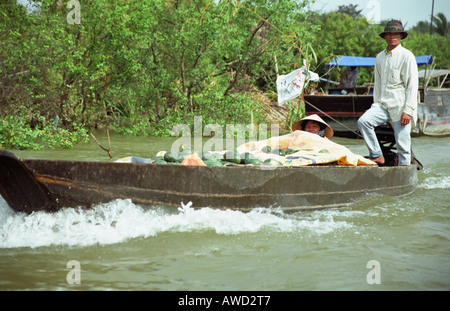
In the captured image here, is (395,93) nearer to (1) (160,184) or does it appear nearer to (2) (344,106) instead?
(1) (160,184)

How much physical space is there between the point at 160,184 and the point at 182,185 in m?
0.18

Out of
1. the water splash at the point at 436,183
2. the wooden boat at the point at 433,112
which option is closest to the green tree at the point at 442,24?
the wooden boat at the point at 433,112

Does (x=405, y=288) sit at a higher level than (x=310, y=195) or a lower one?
lower

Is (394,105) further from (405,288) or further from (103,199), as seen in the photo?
(103,199)

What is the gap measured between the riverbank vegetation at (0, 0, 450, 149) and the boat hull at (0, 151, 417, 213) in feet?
17.9

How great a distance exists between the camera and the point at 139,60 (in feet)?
38.7

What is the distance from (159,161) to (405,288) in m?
2.38

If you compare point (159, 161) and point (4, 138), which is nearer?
point (159, 161)

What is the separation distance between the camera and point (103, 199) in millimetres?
4027

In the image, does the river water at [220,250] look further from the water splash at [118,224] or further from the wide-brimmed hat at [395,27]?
the wide-brimmed hat at [395,27]

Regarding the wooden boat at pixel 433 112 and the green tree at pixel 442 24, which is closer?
the wooden boat at pixel 433 112

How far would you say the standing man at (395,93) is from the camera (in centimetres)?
547

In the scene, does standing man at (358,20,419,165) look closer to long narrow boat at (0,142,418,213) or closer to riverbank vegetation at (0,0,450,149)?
long narrow boat at (0,142,418,213)

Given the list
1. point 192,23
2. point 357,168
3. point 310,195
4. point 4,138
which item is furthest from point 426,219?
point 192,23
